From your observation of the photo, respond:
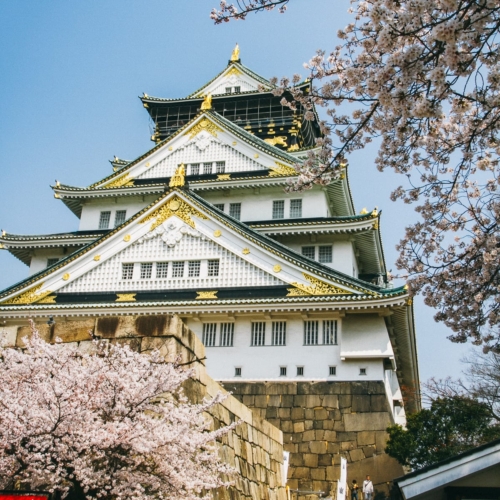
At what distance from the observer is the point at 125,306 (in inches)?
915

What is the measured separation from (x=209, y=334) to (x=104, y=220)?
11081 millimetres

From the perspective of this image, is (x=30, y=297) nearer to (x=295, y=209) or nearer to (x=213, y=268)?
(x=213, y=268)

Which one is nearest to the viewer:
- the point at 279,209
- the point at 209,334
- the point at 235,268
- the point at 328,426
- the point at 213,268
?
the point at 328,426

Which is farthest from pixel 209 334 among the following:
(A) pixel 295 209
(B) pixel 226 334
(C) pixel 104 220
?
(C) pixel 104 220

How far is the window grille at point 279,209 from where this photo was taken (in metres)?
29.3

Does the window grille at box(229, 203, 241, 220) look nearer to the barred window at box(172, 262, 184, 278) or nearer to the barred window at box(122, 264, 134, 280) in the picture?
the barred window at box(172, 262, 184, 278)

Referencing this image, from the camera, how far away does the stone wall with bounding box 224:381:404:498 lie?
66.4 feet

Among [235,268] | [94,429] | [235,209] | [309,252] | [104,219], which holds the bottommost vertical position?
[94,429]

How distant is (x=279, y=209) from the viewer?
96.8ft

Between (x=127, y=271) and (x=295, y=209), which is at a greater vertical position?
(x=295, y=209)

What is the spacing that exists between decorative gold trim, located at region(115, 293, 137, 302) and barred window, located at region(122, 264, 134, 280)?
78cm

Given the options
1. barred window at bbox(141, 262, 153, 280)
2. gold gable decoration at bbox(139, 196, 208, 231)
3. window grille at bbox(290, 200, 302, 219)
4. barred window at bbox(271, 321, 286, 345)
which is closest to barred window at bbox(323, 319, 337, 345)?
barred window at bbox(271, 321, 286, 345)

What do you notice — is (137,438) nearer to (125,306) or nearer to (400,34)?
(400,34)

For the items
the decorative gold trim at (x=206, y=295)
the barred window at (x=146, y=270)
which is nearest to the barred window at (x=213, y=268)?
the decorative gold trim at (x=206, y=295)
